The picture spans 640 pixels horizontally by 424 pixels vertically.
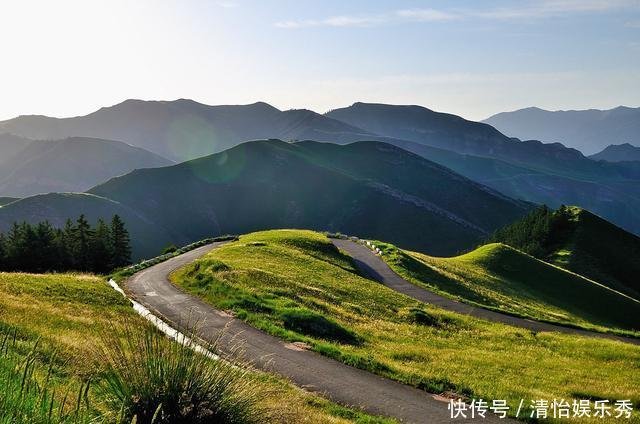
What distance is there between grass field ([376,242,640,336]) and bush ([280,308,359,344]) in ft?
81.7

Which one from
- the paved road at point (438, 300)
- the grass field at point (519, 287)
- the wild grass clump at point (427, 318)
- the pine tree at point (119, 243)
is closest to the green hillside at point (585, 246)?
the grass field at point (519, 287)

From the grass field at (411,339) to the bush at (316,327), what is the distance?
60mm

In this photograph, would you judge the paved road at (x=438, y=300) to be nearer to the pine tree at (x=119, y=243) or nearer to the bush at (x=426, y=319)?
the bush at (x=426, y=319)

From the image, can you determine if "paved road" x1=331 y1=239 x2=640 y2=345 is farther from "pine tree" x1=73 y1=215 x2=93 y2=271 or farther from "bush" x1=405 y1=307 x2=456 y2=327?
"pine tree" x1=73 y1=215 x2=93 y2=271

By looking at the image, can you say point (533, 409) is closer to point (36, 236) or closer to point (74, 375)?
point (74, 375)

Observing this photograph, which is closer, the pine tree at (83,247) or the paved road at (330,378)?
the paved road at (330,378)

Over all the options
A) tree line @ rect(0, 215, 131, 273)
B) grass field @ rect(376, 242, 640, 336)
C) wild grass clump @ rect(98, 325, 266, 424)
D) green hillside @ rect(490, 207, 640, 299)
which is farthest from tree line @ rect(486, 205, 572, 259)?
wild grass clump @ rect(98, 325, 266, 424)

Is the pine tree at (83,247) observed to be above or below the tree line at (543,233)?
below

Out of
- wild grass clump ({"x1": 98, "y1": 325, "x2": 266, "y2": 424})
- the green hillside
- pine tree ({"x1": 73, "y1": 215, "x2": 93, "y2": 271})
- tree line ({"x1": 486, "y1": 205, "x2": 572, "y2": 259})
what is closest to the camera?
wild grass clump ({"x1": 98, "y1": 325, "x2": 266, "y2": 424})

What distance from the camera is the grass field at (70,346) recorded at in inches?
327

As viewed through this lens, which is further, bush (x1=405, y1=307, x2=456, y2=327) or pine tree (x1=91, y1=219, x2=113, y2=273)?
pine tree (x1=91, y1=219, x2=113, y2=273)

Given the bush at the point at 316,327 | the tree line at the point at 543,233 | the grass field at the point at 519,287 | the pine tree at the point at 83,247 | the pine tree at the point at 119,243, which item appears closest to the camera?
the bush at the point at 316,327

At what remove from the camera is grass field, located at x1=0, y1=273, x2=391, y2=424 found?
8.31 m

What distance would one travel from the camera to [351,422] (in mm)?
14477
